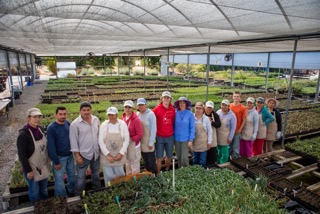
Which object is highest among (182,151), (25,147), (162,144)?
(25,147)

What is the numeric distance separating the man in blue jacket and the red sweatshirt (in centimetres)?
156

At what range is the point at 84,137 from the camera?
3328 millimetres

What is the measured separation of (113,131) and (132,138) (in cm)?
38

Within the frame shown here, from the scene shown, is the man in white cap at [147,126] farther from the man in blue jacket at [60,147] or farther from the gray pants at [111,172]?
the man in blue jacket at [60,147]

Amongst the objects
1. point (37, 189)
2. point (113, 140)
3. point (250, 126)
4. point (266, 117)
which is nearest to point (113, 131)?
point (113, 140)

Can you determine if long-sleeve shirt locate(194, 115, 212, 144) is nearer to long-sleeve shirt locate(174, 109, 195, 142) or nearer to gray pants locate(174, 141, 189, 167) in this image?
long-sleeve shirt locate(174, 109, 195, 142)

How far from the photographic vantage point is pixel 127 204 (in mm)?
2773

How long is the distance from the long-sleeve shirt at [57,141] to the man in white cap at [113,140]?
51cm

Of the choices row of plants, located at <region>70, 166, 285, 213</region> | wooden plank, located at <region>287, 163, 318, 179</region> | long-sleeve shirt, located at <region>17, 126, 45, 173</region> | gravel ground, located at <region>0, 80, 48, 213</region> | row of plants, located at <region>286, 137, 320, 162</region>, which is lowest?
gravel ground, located at <region>0, 80, 48, 213</region>

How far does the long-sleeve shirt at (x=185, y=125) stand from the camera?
3930 mm

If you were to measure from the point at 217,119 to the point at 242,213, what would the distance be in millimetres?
1966

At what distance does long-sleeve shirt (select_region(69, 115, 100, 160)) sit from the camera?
326 cm

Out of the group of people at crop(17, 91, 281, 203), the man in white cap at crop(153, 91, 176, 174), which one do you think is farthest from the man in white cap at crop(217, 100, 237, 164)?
the man in white cap at crop(153, 91, 176, 174)

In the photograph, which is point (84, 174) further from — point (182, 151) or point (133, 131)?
point (182, 151)
